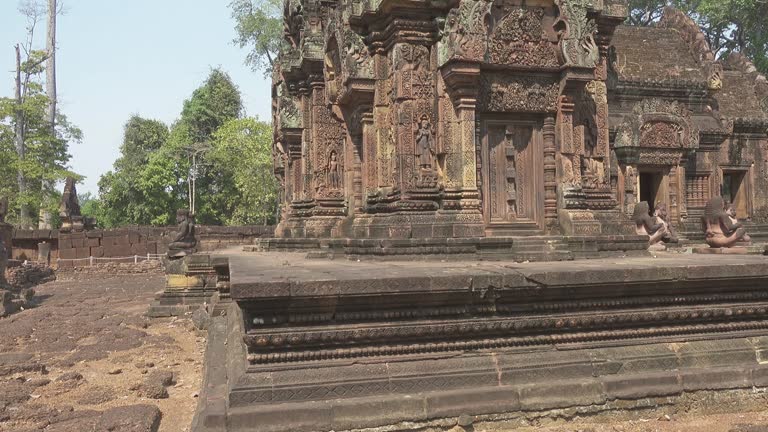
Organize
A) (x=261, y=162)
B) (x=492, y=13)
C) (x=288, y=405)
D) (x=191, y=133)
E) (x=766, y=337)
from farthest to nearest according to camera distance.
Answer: (x=191, y=133) → (x=261, y=162) → (x=492, y=13) → (x=766, y=337) → (x=288, y=405)

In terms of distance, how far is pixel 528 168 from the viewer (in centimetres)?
639

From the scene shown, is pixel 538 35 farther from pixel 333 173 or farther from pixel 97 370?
pixel 97 370

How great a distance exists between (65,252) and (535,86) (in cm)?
2189

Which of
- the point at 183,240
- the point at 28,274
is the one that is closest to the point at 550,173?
the point at 183,240

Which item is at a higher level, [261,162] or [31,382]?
[261,162]

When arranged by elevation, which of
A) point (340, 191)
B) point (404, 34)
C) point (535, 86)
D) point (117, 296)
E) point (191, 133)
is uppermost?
point (191, 133)

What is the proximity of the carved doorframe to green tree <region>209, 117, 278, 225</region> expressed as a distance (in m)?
24.2

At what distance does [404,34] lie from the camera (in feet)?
19.8

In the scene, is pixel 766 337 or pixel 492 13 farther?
pixel 492 13

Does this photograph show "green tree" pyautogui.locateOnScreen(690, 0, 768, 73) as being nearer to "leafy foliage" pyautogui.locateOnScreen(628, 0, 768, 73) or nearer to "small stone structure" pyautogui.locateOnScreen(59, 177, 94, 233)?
"leafy foliage" pyautogui.locateOnScreen(628, 0, 768, 73)

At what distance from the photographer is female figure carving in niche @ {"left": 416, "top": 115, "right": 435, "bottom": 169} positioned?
5.92 meters

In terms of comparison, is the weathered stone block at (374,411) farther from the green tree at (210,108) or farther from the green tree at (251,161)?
the green tree at (210,108)

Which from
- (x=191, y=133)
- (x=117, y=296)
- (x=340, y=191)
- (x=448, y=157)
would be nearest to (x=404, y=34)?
(x=448, y=157)

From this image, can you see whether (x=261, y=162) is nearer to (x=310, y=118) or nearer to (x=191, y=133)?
(x=191, y=133)
